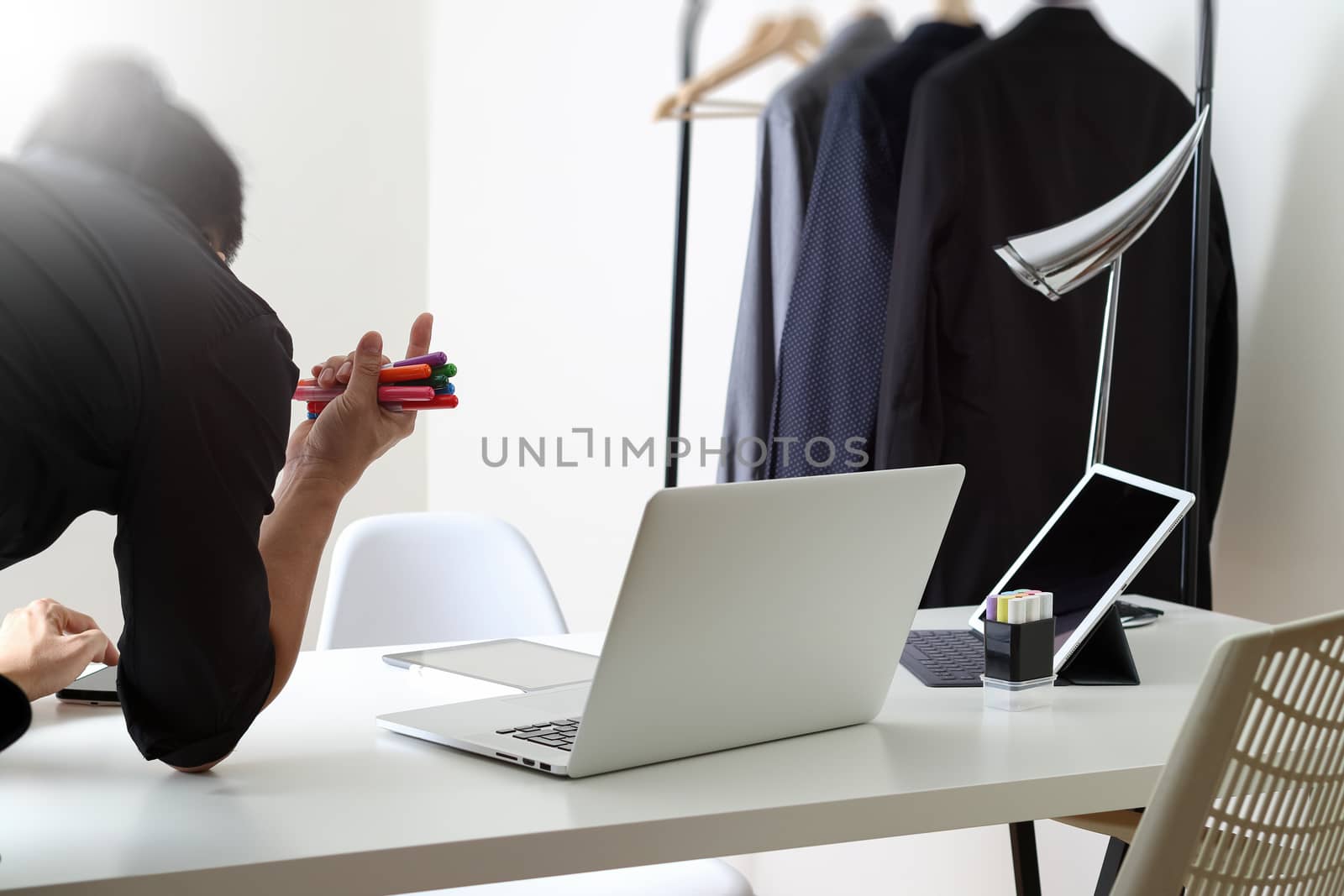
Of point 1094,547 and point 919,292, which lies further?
point 919,292

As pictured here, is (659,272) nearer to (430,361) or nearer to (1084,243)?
(1084,243)

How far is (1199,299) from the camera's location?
73.7 inches

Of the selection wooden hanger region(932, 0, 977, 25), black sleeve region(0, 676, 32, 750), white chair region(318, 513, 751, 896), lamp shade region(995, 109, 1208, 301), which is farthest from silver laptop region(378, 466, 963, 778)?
wooden hanger region(932, 0, 977, 25)

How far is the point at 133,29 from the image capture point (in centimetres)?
312

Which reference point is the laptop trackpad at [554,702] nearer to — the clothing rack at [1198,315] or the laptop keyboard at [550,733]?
the laptop keyboard at [550,733]

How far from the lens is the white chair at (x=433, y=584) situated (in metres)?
Result: 1.80

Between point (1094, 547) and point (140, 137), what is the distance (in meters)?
0.91

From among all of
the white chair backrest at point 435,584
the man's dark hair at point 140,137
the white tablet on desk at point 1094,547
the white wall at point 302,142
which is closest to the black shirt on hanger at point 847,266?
the white chair backrest at point 435,584

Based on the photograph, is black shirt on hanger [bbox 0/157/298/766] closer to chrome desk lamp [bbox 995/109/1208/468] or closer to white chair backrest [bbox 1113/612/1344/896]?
white chair backrest [bbox 1113/612/1344/896]

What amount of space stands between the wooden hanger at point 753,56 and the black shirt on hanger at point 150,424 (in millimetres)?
1311

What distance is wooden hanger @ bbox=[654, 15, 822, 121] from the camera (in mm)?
2074

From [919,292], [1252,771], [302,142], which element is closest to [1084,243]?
[919,292]

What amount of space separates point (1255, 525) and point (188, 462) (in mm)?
1684

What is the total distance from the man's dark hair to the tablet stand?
0.83m
